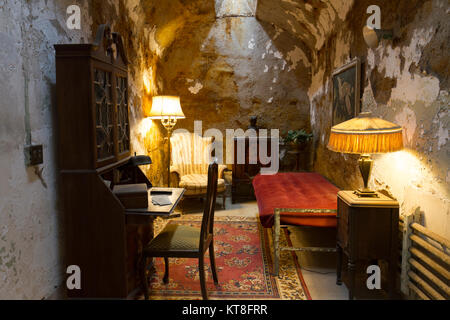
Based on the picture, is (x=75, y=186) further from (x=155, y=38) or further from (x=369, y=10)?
(x=155, y=38)

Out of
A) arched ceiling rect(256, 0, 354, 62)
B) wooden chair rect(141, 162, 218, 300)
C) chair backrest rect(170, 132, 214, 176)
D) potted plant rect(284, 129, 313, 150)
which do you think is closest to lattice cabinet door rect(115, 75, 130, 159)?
wooden chair rect(141, 162, 218, 300)

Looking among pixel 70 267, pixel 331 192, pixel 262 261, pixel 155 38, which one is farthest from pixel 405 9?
pixel 155 38

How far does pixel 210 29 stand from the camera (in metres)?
5.73

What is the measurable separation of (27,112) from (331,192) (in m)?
2.90

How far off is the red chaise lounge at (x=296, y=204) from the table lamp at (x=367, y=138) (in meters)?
0.47

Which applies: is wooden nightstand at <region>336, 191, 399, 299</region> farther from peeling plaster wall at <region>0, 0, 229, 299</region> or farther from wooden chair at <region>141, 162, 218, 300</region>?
peeling plaster wall at <region>0, 0, 229, 299</region>

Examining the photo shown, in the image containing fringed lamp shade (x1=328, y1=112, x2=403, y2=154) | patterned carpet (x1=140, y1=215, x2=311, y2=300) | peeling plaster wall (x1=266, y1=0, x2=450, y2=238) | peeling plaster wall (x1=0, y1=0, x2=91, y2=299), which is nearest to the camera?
peeling plaster wall (x1=0, y1=0, x2=91, y2=299)

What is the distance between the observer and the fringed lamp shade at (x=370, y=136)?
2365 mm

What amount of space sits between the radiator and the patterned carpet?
29.8 inches

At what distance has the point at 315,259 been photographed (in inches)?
131

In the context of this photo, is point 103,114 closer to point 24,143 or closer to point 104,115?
point 104,115

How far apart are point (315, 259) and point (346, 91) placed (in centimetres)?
185

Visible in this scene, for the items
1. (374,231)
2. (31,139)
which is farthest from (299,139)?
(31,139)

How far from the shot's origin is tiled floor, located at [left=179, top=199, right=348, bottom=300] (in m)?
2.69
